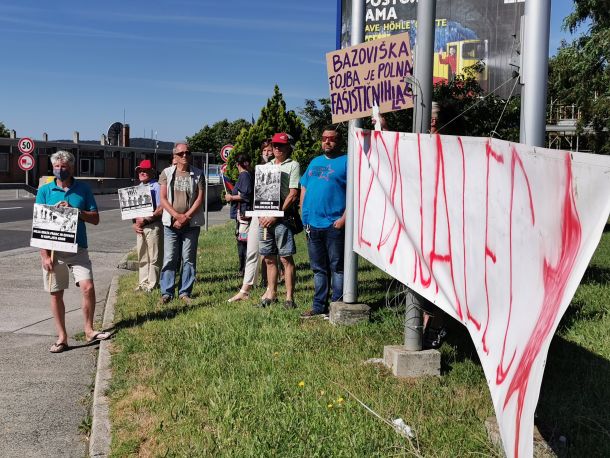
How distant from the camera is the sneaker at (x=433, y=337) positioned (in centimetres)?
542

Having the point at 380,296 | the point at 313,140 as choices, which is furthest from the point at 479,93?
the point at 313,140

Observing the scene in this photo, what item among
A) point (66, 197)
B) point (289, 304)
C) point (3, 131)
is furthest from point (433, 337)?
point (3, 131)

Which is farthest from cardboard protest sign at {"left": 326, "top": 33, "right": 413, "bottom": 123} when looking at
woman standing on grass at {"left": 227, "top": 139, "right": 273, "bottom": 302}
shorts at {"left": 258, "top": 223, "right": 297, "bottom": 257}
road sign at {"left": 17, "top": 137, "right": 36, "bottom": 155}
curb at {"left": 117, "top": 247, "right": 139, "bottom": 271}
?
road sign at {"left": 17, "top": 137, "right": 36, "bottom": 155}

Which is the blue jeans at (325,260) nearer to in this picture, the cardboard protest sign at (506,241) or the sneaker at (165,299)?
the sneaker at (165,299)

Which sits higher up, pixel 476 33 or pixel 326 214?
pixel 476 33

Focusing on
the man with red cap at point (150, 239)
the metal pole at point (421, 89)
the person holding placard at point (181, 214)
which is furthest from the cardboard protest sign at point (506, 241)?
the man with red cap at point (150, 239)

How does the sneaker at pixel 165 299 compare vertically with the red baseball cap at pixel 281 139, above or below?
below

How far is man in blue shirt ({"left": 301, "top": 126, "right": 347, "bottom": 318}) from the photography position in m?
6.75

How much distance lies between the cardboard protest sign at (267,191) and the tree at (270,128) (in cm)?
1501

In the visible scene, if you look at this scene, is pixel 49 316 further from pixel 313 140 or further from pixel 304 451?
pixel 313 140

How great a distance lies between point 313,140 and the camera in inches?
943

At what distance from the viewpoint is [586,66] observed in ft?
74.4

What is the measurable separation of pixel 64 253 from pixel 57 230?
0.96 ft

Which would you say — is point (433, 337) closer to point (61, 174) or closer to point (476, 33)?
point (61, 174)
